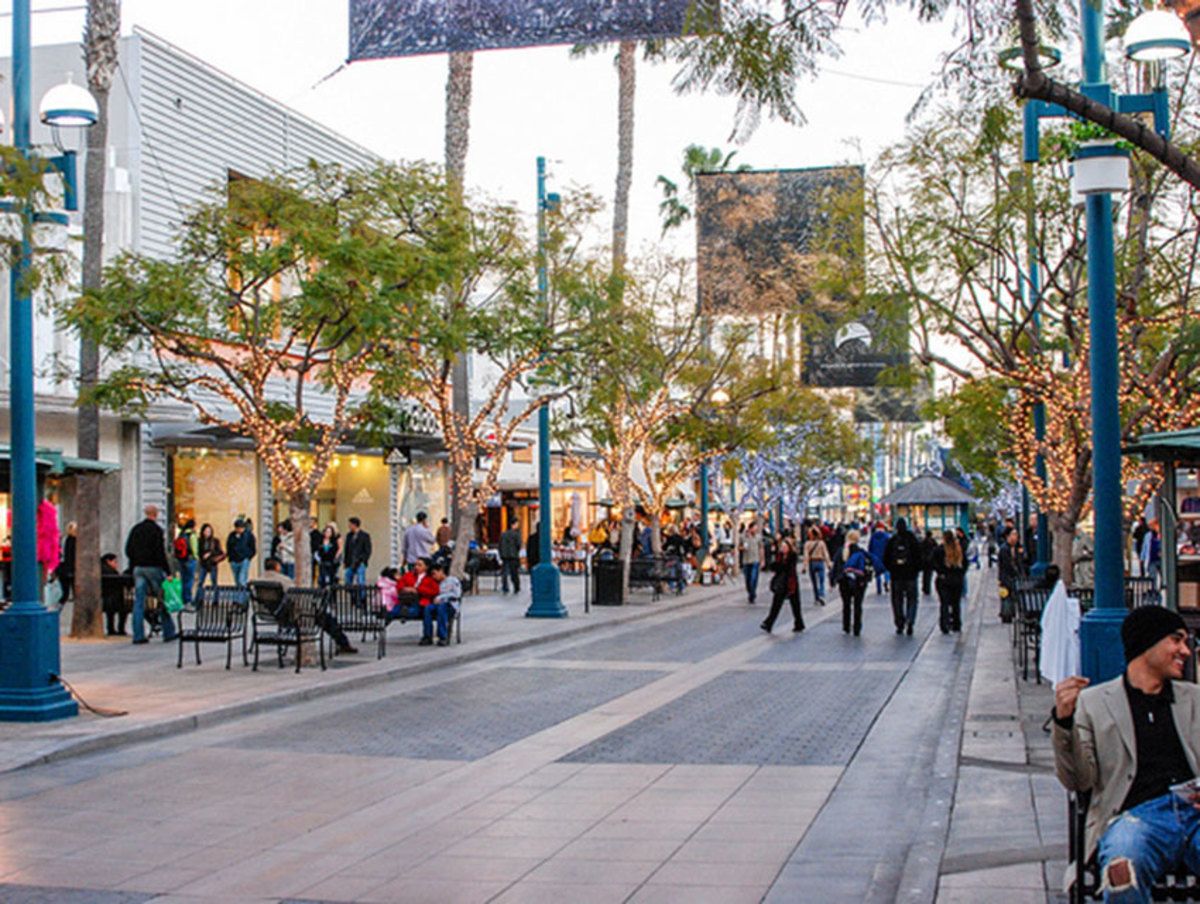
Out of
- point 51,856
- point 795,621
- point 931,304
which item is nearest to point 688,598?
point 795,621

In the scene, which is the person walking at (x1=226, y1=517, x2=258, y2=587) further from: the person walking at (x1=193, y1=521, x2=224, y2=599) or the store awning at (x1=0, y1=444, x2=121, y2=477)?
the store awning at (x1=0, y1=444, x2=121, y2=477)

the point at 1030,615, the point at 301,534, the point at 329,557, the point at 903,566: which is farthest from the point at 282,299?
the point at 329,557

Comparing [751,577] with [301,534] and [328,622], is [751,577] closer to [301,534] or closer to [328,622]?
[328,622]

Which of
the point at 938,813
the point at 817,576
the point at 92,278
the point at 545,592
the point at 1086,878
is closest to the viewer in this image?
the point at 1086,878

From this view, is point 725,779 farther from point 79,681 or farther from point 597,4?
point 79,681

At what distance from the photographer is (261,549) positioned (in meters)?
29.9

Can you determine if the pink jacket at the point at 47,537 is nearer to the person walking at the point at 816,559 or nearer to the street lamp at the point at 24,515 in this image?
the street lamp at the point at 24,515

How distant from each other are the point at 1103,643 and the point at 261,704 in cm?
856

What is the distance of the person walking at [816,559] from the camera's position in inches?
1059

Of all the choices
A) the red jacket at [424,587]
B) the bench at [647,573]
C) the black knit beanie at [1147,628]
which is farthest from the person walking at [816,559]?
the black knit beanie at [1147,628]

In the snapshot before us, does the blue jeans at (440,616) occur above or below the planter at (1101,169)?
below

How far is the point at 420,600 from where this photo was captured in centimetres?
1944

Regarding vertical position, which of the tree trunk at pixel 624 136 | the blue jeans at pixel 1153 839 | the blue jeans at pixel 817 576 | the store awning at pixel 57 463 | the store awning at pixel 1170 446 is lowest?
the blue jeans at pixel 817 576

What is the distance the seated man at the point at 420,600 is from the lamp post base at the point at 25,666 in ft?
23.7
